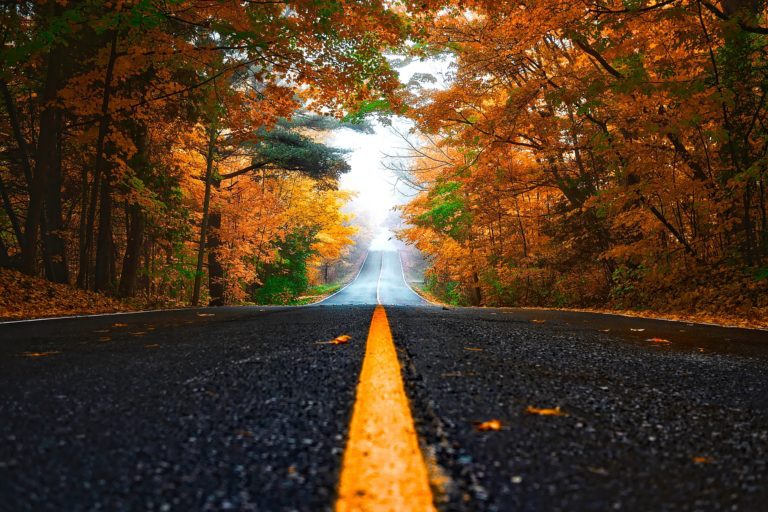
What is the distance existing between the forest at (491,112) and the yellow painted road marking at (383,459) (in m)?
7.87

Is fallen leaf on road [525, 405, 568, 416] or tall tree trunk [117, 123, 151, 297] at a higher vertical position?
tall tree trunk [117, 123, 151, 297]

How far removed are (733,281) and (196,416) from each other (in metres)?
10.2

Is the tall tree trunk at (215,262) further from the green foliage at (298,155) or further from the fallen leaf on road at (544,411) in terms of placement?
the fallen leaf on road at (544,411)

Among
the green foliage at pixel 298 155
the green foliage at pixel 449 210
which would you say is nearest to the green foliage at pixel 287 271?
the green foliage at pixel 298 155

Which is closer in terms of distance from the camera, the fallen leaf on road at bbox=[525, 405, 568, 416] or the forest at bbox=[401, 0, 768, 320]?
the fallen leaf on road at bbox=[525, 405, 568, 416]

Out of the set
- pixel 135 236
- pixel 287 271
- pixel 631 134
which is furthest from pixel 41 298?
pixel 287 271

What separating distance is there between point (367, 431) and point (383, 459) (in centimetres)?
19

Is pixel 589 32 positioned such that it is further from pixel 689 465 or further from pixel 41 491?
pixel 41 491

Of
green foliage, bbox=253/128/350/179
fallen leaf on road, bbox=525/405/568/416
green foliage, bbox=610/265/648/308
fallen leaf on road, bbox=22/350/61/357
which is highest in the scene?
green foliage, bbox=253/128/350/179

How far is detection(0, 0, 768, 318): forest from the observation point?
8.54m

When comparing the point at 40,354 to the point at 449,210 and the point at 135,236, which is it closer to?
the point at 135,236

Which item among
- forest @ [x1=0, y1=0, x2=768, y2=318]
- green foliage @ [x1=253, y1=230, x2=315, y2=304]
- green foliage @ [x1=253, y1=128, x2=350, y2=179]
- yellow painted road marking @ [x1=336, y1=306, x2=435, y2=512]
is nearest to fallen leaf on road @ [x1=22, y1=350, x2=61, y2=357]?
yellow painted road marking @ [x1=336, y1=306, x2=435, y2=512]

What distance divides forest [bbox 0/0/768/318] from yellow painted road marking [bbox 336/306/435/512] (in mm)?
7868

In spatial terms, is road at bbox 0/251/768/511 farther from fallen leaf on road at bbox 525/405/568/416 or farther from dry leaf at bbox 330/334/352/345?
dry leaf at bbox 330/334/352/345
